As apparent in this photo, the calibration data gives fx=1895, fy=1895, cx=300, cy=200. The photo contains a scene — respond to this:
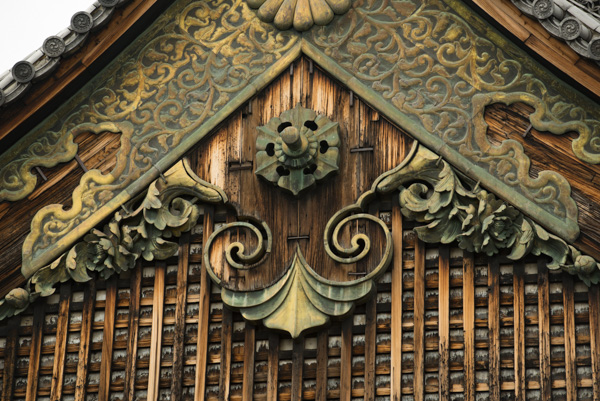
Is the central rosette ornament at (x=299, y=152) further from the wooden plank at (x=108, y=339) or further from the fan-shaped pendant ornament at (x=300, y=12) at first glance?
the wooden plank at (x=108, y=339)

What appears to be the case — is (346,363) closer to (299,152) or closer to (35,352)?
(299,152)

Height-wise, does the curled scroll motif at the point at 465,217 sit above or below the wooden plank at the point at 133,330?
above

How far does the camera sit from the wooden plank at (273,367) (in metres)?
15.9

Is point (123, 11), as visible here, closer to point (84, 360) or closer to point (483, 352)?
point (84, 360)

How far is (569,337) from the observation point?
50.8 feet

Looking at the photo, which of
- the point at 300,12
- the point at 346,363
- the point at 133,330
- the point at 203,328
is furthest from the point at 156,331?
the point at 300,12

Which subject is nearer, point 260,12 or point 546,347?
point 546,347

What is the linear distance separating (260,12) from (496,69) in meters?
2.24

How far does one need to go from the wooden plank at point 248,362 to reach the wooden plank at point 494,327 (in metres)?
2.01

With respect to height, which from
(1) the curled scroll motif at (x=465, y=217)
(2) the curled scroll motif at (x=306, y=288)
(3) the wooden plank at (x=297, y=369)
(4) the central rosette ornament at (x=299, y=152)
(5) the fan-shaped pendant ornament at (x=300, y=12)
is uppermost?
(5) the fan-shaped pendant ornament at (x=300, y=12)

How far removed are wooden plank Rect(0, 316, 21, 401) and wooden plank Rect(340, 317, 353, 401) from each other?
9.47ft

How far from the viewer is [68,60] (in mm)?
16906

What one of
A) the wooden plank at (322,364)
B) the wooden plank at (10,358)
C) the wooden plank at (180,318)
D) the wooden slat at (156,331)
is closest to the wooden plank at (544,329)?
the wooden plank at (322,364)

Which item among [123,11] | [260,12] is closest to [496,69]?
[260,12]
